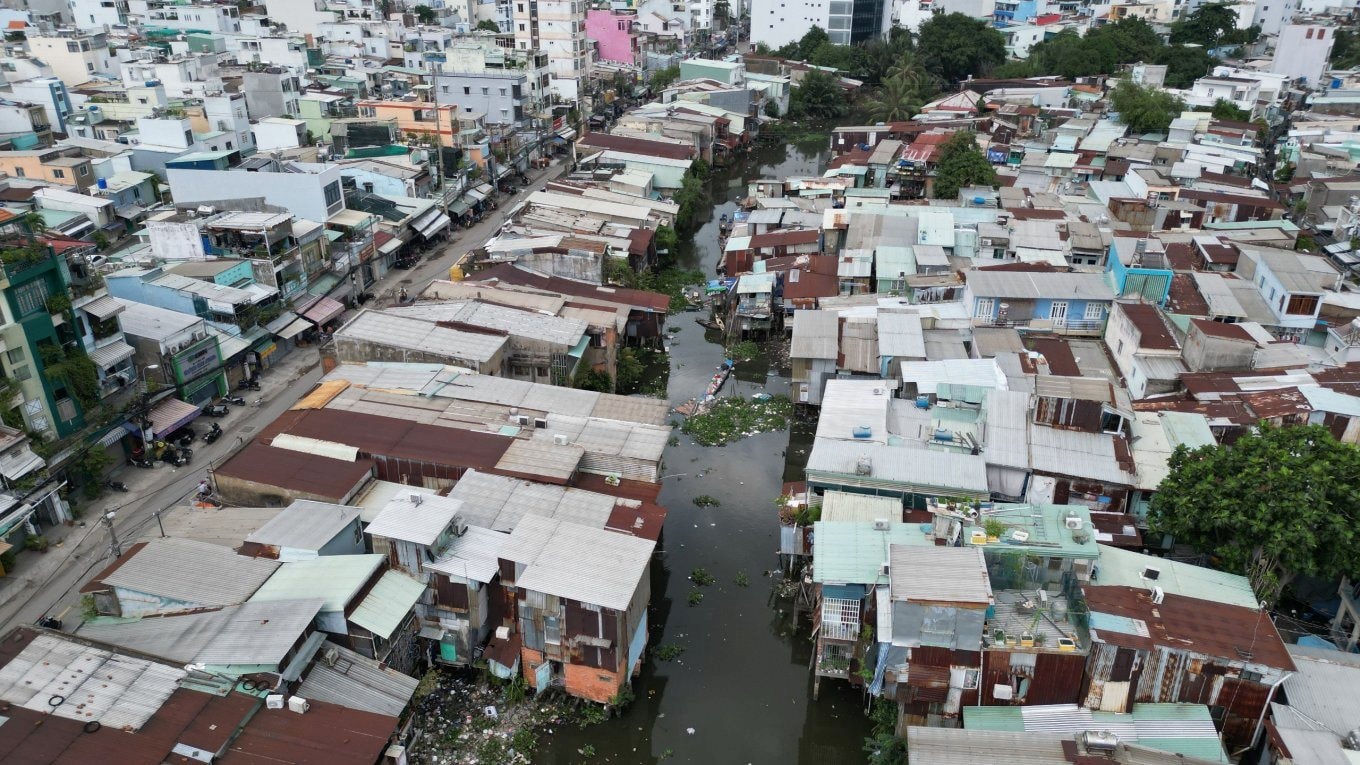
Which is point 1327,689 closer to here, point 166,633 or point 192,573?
point 166,633

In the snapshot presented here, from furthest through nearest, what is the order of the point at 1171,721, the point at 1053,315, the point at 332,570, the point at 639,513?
the point at 1053,315
the point at 639,513
the point at 332,570
the point at 1171,721

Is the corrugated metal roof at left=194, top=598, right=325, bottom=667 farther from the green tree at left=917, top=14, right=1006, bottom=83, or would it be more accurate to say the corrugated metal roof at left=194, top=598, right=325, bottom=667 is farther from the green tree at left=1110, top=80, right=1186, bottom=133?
the green tree at left=917, top=14, right=1006, bottom=83

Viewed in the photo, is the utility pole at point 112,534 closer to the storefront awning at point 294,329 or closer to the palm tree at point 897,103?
the storefront awning at point 294,329

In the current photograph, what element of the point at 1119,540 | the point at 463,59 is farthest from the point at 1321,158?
the point at 463,59

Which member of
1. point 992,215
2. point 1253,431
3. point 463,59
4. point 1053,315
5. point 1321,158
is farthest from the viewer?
point 463,59

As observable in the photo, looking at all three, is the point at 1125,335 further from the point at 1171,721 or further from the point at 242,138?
the point at 242,138

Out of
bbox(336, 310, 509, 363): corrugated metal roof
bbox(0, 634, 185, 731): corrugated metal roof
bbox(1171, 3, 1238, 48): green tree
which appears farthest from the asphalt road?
bbox(1171, 3, 1238, 48): green tree

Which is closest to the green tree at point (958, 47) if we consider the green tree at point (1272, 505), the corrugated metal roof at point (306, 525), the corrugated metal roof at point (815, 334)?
the corrugated metal roof at point (815, 334)
